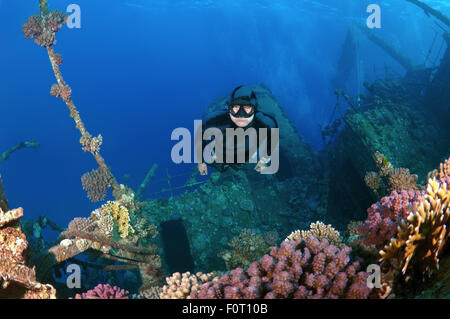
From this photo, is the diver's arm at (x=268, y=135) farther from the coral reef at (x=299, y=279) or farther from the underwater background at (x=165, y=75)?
the underwater background at (x=165, y=75)

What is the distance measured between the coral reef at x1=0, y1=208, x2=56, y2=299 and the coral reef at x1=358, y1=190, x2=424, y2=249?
167 inches

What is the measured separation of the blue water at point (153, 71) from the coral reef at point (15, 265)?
2560 cm

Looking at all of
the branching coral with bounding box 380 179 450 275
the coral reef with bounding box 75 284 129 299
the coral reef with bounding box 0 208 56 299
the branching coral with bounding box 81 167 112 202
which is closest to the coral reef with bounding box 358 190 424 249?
the branching coral with bounding box 380 179 450 275

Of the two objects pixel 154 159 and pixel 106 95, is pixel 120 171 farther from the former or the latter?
pixel 106 95

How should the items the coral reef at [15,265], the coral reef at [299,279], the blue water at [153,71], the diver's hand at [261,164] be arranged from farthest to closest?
the blue water at [153,71] < the diver's hand at [261,164] < the coral reef at [15,265] < the coral reef at [299,279]

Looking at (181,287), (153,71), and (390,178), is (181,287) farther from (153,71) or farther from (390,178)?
(153,71)

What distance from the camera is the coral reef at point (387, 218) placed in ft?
10.2

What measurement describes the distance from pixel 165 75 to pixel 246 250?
150m

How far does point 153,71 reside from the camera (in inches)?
5807

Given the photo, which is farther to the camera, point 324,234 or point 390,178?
point 390,178

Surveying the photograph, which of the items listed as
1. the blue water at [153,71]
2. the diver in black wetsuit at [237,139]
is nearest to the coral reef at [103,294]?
the diver in black wetsuit at [237,139]

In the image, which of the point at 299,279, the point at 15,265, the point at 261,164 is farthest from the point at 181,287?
the point at 261,164

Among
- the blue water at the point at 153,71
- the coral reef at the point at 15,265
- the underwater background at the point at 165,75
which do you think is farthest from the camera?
the blue water at the point at 153,71

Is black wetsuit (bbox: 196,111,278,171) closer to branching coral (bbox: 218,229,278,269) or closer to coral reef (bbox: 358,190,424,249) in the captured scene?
branching coral (bbox: 218,229,278,269)
